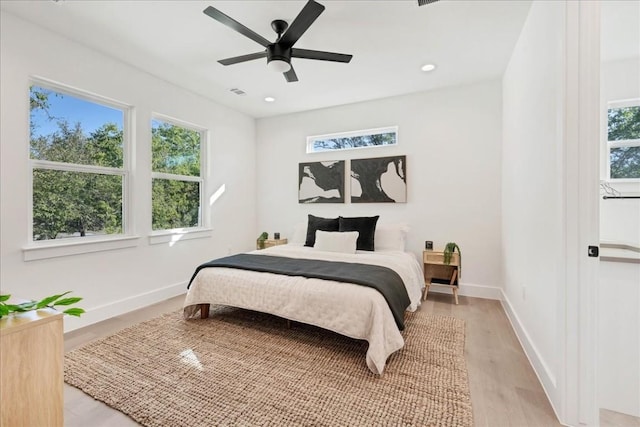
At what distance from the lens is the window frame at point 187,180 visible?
3554mm

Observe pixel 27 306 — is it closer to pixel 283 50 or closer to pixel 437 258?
pixel 283 50

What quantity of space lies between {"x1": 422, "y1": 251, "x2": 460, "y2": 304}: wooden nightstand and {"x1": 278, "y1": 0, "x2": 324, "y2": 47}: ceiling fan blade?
110 inches

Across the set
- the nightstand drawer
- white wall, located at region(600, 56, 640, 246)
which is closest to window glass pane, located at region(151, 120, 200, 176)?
the nightstand drawer

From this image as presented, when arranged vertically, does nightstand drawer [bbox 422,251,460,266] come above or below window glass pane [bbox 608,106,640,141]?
below

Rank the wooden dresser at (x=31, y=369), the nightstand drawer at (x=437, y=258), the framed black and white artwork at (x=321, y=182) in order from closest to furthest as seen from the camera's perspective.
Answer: the wooden dresser at (x=31, y=369)
the nightstand drawer at (x=437, y=258)
the framed black and white artwork at (x=321, y=182)

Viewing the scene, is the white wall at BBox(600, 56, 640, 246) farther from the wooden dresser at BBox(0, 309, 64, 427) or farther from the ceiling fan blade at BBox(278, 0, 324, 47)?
the wooden dresser at BBox(0, 309, 64, 427)

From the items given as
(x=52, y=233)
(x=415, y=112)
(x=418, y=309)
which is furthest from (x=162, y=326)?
(x=415, y=112)

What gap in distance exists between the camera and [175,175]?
393cm

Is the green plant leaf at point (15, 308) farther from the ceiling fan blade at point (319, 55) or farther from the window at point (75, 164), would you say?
the ceiling fan blade at point (319, 55)

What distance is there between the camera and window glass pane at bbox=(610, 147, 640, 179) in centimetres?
282

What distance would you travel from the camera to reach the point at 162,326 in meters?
2.78

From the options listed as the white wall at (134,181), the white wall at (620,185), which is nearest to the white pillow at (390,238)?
the white wall at (620,185)

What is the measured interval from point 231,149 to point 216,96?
2.81 ft

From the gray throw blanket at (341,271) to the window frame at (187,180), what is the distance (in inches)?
45.7
